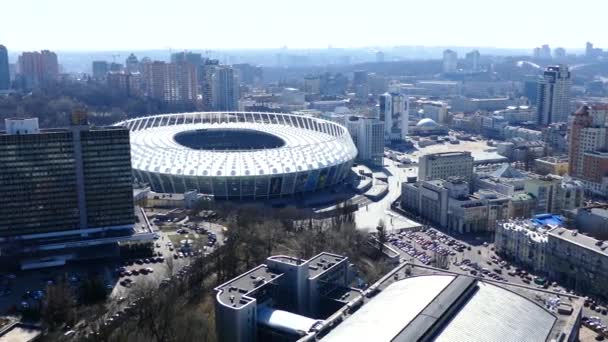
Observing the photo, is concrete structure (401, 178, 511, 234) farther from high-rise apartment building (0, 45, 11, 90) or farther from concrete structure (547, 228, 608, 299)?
high-rise apartment building (0, 45, 11, 90)

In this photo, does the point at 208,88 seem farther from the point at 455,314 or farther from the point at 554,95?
the point at 455,314

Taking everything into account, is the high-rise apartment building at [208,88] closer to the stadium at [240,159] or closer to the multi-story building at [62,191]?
the stadium at [240,159]

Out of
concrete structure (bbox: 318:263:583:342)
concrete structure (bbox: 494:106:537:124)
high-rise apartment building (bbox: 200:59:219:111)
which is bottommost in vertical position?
concrete structure (bbox: 318:263:583:342)

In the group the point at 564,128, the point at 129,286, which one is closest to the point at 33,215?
the point at 129,286

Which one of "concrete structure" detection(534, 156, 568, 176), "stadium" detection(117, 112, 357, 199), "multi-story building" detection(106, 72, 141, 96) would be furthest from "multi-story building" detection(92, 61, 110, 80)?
"concrete structure" detection(534, 156, 568, 176)

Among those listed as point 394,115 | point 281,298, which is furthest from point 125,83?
point 281,298

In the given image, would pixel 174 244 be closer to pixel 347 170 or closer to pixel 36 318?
pixel 36 318

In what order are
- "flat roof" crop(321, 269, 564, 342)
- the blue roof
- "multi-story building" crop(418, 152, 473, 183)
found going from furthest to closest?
"multi-story building" crop(418, 152, 473, 183) < the blue roof < "flat roof" crop(321, 269, 564, 342)
